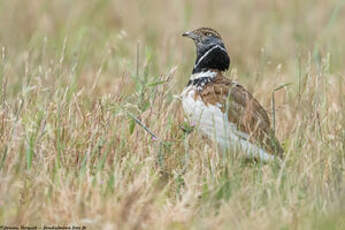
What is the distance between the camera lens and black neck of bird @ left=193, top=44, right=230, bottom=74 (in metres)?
6.35

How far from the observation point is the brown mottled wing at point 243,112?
579cm

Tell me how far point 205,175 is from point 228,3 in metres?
7.01

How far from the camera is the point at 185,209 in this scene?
4.60 metres

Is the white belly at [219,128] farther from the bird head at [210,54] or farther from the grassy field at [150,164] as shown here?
the bird head at [210,54]

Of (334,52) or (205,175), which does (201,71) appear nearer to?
(205,175)

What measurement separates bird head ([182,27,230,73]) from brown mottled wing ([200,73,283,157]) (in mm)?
329

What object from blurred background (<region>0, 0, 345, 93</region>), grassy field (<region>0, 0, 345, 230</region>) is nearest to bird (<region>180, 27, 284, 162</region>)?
grassy field (<region>0, 0, 345, 230</region>)

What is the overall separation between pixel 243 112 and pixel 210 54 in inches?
28.4

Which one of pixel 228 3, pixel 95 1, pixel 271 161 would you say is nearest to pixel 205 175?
pixel 271 161

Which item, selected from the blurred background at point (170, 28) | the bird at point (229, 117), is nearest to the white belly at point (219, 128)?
the bird at point (229, 117)

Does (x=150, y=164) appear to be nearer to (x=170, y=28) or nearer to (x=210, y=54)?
(x=210, y=54)

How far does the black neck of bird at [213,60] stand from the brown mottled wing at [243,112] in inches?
12.4

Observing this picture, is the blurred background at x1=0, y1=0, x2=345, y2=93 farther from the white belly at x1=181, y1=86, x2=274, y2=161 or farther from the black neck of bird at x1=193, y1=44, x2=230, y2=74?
the white belly at x1=181, y1=86, x2=274, y2=161

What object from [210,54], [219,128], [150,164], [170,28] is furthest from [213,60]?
[170,28]
